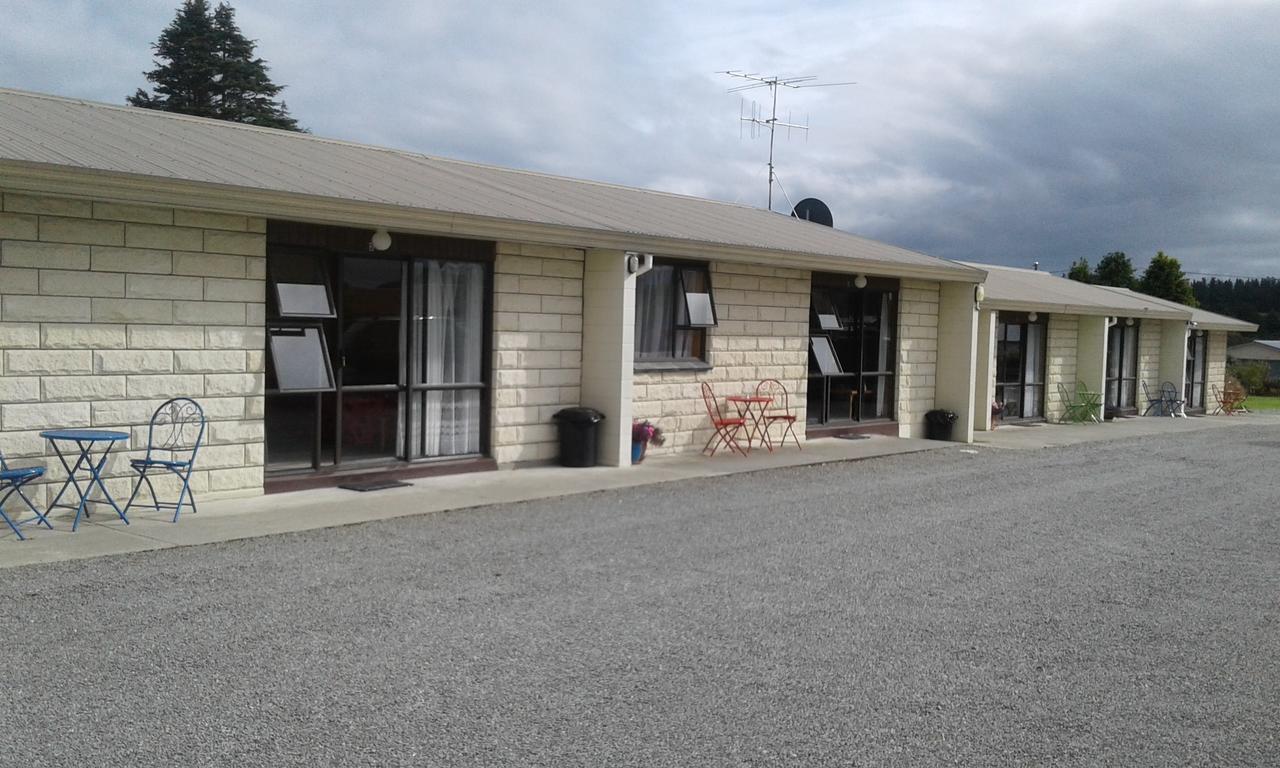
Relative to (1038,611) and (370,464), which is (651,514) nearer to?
(370,464)

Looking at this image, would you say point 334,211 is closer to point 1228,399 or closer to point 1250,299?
point 1228,399

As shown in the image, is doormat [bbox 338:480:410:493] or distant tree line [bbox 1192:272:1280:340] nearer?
doormat [bbox 338:480:410:493]

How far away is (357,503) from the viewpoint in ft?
31.2

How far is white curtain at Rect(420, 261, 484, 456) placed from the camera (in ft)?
36.5

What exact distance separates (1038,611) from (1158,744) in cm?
210

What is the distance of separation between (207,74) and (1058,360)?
115 feet

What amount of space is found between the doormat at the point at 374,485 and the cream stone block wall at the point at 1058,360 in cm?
1509

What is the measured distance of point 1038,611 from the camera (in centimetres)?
647

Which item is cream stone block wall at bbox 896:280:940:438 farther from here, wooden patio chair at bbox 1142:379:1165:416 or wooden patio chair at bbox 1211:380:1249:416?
wooden patio chair at bbox 1211:380:1249:416

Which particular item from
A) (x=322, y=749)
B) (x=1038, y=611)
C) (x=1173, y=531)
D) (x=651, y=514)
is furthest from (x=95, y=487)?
(x=1173, y=531)

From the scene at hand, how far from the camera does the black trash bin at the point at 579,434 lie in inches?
474

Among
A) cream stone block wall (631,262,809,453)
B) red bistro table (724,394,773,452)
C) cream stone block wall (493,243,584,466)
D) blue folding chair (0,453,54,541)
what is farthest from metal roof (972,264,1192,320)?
blue folding chair (0,453,54,541)

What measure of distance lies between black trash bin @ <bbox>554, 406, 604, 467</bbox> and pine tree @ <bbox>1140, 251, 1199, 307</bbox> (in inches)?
1350

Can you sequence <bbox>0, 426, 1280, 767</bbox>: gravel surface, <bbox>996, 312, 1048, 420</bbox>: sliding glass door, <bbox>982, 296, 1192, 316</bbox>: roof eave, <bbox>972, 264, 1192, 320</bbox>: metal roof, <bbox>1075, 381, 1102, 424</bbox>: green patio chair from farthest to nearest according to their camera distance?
1. <bbox>1075, 381, 1102, 424</bbox>: green patio chair
2. <bbox>996, 312, 1048, 420</bbox>: sliding glass door
3. <bbox>972, 264, 1192, 320</bbox>: metal roof
4. <bbox>982, 296, 1192, 316</bbox>: roof eave
5. <bbox>0, 426, 1280, 767</bbox>: gravel surface
